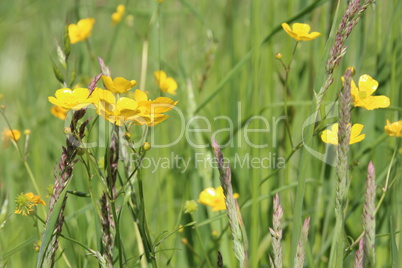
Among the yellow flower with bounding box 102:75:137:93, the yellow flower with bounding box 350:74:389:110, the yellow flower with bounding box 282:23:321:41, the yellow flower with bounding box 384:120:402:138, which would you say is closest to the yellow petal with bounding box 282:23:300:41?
the yellow flower with bounding box 282:23:321:41

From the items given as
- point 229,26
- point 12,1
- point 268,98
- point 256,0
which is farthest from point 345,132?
point 12,1

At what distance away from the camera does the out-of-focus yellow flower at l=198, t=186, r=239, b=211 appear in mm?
1275

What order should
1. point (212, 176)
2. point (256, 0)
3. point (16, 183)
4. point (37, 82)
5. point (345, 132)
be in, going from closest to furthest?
point (345, 132)
point (256, 0)
point (212, 176)
point (16, 183)
point (37, 82)

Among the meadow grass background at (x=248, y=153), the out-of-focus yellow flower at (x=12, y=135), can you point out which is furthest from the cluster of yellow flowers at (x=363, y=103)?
the out-of-focus yellow flower at (x=12, y=135)

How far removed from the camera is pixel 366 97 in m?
1.08

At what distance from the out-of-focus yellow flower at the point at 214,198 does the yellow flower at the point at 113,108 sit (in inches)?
18.1

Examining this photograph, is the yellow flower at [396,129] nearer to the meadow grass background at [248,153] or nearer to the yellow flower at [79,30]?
the meadow grass background at [248,153]

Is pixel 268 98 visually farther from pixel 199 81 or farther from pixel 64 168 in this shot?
pixel 64 168

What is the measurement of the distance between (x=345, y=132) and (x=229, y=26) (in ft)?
4.13

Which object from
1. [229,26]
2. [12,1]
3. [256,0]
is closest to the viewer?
[256,0]

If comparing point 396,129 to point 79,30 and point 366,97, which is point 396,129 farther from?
point 79,30

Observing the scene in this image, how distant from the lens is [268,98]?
1.62 metres

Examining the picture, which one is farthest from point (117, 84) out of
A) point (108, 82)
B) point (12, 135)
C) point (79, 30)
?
point (79, 30)

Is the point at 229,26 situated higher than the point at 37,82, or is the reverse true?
the point at 229,26
